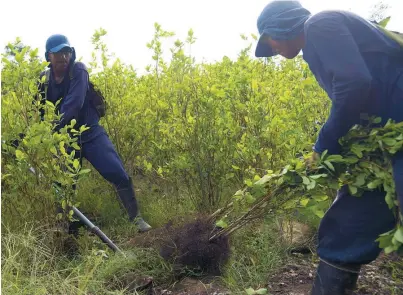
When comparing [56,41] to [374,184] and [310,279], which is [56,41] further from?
[374,184]

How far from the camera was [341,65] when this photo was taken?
202 centimetres

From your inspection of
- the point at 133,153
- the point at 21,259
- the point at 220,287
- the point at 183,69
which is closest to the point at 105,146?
the point at 133,153

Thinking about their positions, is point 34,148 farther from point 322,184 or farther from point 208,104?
point 322,184

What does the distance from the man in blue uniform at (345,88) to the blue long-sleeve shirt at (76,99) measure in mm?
1999

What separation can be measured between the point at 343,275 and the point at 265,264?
0.93 meters

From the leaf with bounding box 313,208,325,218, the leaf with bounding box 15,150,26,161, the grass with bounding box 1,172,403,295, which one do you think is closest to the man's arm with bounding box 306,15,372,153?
the leaf with bounding box 313,208,325,218

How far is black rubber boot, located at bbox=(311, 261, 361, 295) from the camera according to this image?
2.39 m

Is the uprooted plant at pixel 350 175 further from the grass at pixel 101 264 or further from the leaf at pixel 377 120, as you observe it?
the grass at pixel 101 264

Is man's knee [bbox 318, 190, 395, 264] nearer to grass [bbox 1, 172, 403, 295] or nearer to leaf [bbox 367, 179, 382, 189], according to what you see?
leaf [bbox 367, 179, 382, 189]

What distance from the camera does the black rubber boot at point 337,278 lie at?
2391mm

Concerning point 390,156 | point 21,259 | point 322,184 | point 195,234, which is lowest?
point 195,234

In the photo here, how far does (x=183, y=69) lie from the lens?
4230mm

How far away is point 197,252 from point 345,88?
1.62m

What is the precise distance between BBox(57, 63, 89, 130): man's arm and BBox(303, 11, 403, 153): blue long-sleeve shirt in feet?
7.69
